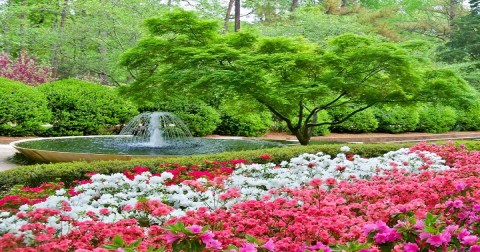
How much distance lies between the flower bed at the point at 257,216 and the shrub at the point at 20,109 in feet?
22.4

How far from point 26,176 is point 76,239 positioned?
2969 millimetres

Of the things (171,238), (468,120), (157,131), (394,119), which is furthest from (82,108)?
(468,120)

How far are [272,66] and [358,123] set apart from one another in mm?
8209

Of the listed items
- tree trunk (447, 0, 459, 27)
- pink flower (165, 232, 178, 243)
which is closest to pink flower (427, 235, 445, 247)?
pink flower (165, 232, 178, 243)

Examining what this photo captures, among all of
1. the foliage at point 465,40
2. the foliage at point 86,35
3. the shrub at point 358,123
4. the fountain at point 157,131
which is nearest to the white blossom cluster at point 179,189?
the fountain at point 157,131

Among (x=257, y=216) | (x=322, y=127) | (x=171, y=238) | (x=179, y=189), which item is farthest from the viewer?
(x=322, y=127)

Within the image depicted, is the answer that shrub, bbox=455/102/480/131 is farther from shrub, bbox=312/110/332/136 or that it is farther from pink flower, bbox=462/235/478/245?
pink flower, bbox=462/235/478/245

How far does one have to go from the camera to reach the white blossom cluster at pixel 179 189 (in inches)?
134

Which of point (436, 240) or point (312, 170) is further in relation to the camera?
point (312, 170)

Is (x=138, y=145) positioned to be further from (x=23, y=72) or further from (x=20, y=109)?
(x=23, y=72)

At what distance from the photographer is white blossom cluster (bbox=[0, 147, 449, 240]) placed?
341 cm

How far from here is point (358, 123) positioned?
1568 cm

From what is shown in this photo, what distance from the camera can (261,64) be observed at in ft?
26.6

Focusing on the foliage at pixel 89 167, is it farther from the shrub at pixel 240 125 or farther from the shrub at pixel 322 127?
the shrub at pixel 322 127
